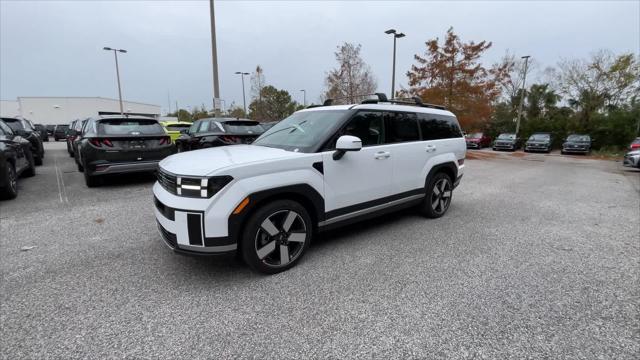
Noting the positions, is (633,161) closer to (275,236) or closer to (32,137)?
(275,236)

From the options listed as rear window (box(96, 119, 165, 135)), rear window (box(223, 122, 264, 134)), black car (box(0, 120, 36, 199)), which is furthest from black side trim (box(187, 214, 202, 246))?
rear window (box(223, 122, 264, 134))

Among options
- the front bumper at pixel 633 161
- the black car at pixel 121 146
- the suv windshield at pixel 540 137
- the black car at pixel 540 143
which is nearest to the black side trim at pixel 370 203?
the black car at pixel 121 146

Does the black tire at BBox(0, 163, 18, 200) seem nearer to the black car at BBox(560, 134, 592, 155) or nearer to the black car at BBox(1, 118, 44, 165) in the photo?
the black car at BBox(1, 118, 44, 165)

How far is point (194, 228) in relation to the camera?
106 inches

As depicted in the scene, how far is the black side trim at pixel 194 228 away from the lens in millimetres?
2664

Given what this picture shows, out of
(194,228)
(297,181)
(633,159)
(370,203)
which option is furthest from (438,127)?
(633,159)

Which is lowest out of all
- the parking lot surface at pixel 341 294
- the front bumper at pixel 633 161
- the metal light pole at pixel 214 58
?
the parking lot surface at pixel 341 294

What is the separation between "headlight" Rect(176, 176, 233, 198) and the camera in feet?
8.73

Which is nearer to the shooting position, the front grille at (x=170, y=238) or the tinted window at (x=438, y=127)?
the front grille at (x=170, y=238)

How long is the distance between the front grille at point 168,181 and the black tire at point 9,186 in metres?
4.87

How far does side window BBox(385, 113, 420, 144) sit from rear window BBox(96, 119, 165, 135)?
5546 mm

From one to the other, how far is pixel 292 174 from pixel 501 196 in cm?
590

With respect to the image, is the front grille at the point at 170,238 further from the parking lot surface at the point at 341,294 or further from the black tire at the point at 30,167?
the black tire at the point at 30,167

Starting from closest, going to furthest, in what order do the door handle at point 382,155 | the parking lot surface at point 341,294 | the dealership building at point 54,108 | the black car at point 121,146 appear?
the parking lot surface at point 341,294 → the door handle at point 382,155 → the black car at point 121,146 → the dealership building at point 54,108
